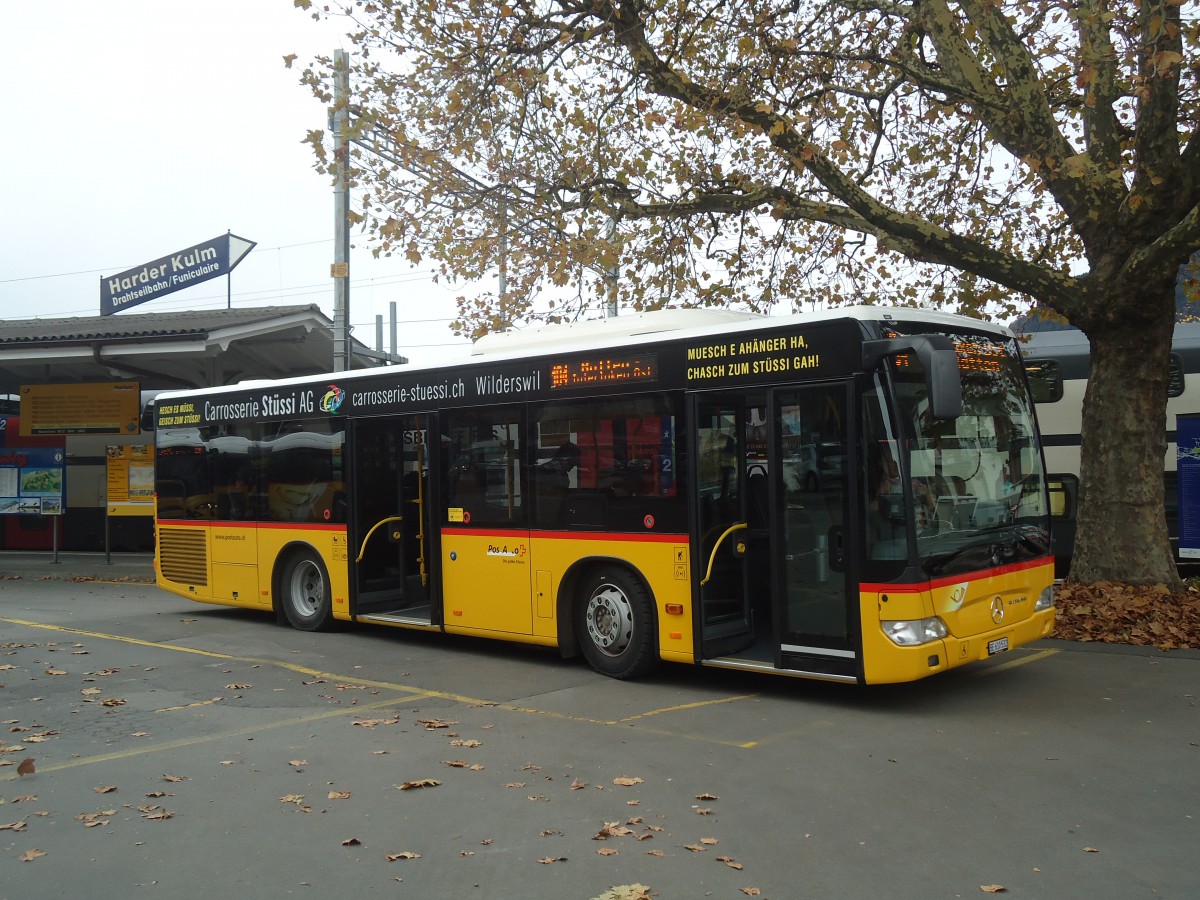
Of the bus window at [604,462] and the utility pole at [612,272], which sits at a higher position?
the utility pole at [612,272]

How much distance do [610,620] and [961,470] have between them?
10.6 ft

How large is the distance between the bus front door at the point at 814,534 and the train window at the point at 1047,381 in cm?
632

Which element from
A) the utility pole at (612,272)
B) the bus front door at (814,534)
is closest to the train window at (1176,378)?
the utility pole at (612,272)

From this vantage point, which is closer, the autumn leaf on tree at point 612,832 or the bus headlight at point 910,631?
the autumn leaf on tree at point 612,832

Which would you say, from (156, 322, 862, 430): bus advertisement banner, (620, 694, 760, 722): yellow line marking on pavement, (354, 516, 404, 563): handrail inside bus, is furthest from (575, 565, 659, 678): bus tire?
(354, 516, 404, 563): handrail inside bus

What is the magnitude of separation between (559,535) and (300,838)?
184 inches

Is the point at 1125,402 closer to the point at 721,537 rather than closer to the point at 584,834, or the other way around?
the point at 721,537

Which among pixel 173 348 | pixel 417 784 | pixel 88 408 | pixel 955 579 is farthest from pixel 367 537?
pixel 88 408

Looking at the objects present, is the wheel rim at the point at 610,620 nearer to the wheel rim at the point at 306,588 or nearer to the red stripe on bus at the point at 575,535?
the red stripe on bus at the point at 575,535

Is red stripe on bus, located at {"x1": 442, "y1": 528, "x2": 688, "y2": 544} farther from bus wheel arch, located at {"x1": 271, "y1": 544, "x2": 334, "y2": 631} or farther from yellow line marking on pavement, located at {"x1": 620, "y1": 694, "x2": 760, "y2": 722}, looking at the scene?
bus wheel arch, located at {"x1": 271, "y1": 544, "x2": 334, "y2": 631}

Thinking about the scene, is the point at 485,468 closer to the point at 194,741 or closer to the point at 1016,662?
the point at 194,741

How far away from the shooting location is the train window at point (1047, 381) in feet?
44.8

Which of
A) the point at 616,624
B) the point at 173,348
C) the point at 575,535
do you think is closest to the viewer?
→ the point at 616,624

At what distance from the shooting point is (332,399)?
490 inches
